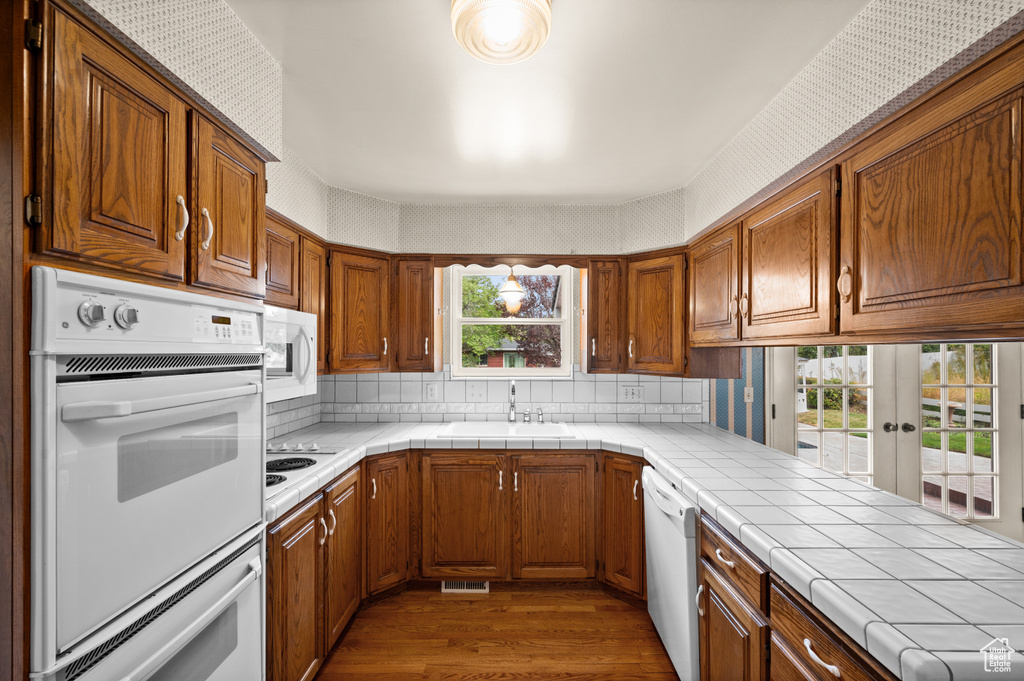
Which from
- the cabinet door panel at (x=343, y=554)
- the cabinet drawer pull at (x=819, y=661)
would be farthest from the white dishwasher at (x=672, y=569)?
the cabinet door panel at (x=343, y=554)

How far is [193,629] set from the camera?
1096mm

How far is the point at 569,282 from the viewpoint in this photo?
3.32 metres

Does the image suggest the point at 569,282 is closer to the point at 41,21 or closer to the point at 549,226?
the point at 549,226

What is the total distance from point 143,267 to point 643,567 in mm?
2429

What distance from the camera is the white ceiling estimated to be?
1.33 metres

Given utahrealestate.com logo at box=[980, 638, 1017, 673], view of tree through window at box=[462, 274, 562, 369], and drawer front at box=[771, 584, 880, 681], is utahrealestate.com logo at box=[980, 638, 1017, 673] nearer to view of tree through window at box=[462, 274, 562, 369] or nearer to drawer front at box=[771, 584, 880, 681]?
drawer front at box=[771, 584, 880, 681]

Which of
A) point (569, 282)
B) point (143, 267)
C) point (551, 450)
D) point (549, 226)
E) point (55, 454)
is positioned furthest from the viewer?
point (569, 282)

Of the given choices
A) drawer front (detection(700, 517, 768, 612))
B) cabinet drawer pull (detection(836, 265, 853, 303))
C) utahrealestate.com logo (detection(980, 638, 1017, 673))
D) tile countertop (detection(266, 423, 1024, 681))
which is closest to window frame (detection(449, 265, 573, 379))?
tile countertop (detection(266, 423, 1024, 681))

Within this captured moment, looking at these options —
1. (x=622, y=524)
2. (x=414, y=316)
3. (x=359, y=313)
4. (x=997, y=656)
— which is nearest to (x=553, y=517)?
(x=622, y=524)

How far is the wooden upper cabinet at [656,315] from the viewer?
2768 millimetres

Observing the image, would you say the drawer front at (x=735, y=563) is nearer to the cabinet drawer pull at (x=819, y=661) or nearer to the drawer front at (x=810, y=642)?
the drawer front at (x=810, y=642)

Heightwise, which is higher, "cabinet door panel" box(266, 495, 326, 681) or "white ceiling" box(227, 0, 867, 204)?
"white ceiling" box(227, 0, 867, 204)

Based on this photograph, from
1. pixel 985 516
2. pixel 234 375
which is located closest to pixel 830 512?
pixel 985 516

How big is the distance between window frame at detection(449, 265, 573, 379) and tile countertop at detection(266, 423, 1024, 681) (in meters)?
1.14
